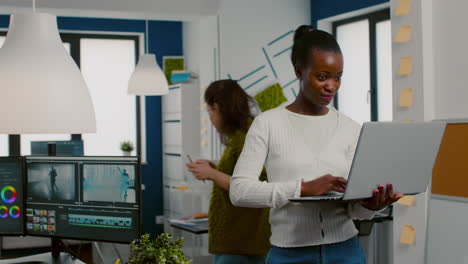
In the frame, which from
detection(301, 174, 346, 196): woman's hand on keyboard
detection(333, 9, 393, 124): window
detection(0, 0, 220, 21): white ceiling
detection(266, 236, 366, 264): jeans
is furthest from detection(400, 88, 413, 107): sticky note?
detection(0, 0, 220, 21): white ceiling

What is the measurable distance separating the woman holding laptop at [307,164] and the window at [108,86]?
19.6 ft

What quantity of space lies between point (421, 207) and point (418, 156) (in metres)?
1.49

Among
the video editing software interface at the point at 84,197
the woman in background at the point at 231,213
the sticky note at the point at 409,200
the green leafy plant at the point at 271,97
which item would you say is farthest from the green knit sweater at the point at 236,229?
the green leafy plant at the point at 271,97

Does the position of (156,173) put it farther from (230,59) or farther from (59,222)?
(59,222)

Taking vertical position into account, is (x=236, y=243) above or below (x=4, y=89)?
below

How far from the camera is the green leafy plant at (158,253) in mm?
1593

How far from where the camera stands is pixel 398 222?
3293mm

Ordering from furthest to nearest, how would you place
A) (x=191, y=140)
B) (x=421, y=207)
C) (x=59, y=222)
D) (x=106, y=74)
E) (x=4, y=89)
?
(x=106, y=74) → (x=191, y=140) → (x=421, y=207) → (x=59, y=222) → (x=4, y=89)

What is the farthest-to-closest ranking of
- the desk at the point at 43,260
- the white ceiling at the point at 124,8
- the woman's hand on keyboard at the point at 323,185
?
the white ceiling at the point at 124,8 < the desk at the point at 43,260 < the woman's hand on keyboard at the point at 323,185

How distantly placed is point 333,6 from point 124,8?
205cm

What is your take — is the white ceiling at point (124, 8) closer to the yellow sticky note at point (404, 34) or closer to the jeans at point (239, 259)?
the yellow sticky note at point (404, 34)

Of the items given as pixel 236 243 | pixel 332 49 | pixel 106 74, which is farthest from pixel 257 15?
pixel 332 49

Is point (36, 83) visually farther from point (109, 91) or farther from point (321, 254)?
point (109, 91)

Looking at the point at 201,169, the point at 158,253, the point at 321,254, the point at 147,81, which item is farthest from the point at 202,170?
the point at 147,81
